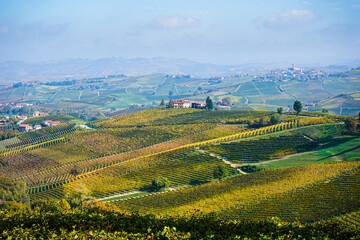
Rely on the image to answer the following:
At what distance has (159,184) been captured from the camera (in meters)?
50.3

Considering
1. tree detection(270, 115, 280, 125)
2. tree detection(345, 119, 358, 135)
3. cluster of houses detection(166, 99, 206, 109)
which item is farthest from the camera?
cluster of houses detection(166, 99, 206, 109)

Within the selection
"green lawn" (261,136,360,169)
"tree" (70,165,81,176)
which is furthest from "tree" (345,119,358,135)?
"tree" (70,165,81,176)

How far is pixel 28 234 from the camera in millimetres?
15500

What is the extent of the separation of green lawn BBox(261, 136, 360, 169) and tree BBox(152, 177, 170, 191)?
17.4 meters

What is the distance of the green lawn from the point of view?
177 feet

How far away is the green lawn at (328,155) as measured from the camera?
177 ft

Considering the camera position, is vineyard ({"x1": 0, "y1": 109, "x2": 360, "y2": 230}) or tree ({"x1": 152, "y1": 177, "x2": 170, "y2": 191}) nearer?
vineyard ({"x1": 0, "y1": 109, "x2": 360, "y2": 230})

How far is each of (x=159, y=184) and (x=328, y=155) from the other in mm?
29916

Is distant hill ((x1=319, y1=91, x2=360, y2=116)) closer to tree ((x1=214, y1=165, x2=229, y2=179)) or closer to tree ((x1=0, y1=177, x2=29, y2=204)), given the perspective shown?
tree ((x1=214, y1=165, x2=229, y2=179))

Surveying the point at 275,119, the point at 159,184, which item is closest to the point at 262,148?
the point at 275,119

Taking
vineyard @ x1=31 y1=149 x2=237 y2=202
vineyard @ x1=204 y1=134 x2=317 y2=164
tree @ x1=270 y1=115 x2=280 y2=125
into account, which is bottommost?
vineyard @ x1=31 y1=149 x2=237 y2=202

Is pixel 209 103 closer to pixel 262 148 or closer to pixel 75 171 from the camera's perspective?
pixel 262 148

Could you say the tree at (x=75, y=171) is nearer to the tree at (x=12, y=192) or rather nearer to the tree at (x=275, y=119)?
the tree at (x=12, y=192)

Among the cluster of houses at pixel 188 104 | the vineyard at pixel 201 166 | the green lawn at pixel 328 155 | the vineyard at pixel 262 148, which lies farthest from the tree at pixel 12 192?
Answer: the cluster of houses at pixel 188 104
